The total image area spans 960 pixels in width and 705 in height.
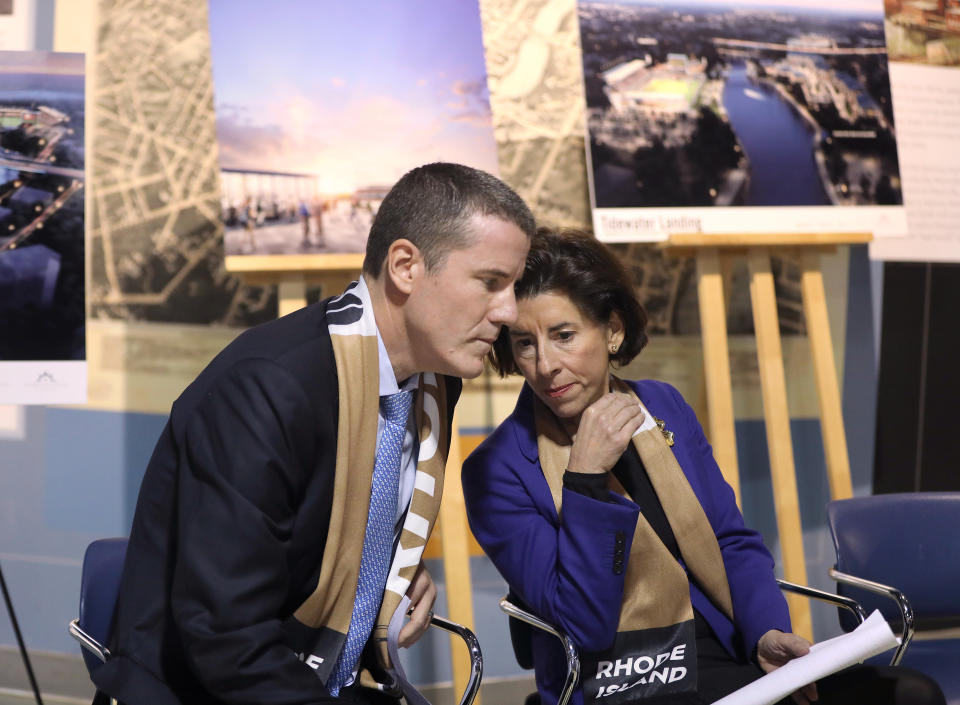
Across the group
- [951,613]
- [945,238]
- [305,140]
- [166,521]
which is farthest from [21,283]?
[945,238]

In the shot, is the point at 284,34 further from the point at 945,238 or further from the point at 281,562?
A: the point at 945,238

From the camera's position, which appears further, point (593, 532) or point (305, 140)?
point (305, 140)

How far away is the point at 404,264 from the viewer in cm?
162

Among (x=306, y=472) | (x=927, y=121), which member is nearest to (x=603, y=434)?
(x=306, y=472)

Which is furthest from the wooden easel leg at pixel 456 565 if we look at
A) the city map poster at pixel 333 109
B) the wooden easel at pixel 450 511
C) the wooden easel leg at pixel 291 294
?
the city map poster at pixel 333 109

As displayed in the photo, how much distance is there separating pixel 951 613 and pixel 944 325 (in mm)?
1766

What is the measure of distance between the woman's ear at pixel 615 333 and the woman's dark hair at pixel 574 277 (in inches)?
0.9

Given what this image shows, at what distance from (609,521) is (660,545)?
0.20 meters

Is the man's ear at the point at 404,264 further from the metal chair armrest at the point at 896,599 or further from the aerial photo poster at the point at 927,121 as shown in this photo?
the aerial photo poster at the point at 927,121

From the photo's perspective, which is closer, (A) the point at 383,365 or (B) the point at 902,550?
(A) the point at 383,365

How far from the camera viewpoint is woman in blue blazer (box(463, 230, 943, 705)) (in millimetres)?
1836

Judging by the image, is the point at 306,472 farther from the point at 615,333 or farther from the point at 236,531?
the point at 615,333

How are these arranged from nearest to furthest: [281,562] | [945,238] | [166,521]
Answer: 1. [281,562]
2. [166,521]
3. [945,238]

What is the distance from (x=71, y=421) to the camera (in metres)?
3.25
